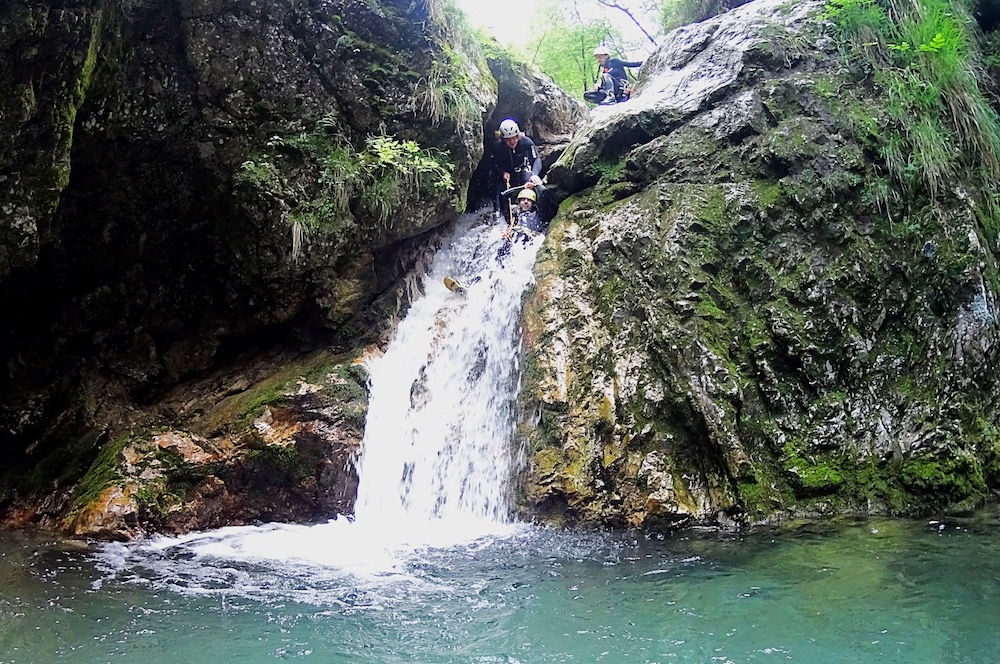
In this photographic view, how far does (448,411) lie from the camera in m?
6.90

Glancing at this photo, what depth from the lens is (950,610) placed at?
3.53 metres

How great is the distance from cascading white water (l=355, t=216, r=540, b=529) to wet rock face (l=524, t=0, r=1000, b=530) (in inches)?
17.1

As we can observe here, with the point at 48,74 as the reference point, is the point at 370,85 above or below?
above

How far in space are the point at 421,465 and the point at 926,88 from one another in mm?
6214

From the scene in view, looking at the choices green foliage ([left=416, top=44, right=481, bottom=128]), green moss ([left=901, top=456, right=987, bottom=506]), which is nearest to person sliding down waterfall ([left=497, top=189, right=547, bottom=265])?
green foliage ([left=416, top=44, right=481, bottom=128])

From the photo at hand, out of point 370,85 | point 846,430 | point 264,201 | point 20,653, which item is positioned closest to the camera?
point 20,653

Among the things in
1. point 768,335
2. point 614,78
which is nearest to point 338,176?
point 768,335

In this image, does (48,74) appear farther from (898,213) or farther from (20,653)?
(898,213)

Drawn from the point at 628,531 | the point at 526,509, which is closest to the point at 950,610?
the point at 628,531

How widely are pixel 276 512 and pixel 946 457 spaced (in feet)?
19.0

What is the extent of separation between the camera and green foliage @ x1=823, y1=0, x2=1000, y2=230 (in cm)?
659

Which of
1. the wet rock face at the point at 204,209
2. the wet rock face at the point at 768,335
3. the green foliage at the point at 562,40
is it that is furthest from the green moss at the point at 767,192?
the green foliage at the point at 562,40

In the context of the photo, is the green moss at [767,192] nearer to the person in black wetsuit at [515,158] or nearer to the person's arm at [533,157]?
the person in black wetsuit at [515,158]

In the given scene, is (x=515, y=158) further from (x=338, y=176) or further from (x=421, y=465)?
(x=421, y=465)
